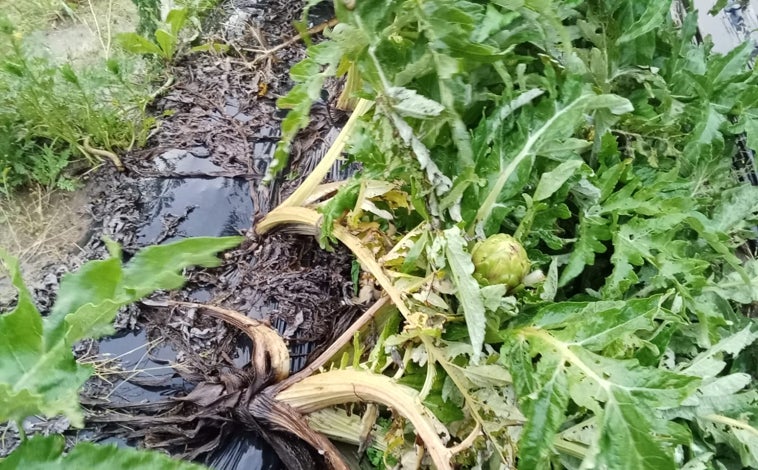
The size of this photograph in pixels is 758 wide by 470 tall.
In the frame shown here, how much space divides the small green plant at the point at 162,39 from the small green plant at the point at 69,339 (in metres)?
1.60

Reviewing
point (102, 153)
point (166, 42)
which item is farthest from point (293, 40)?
point (102, 153)

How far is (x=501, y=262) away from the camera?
93 cm

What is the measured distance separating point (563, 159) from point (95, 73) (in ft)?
5.32

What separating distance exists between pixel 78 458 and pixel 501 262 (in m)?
0.62

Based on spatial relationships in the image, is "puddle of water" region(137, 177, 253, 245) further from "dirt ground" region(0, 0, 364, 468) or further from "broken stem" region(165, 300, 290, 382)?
"broken stem" region(165, 300, 290, 382)

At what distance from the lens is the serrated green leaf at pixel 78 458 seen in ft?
2.07

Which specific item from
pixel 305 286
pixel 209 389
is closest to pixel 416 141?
pixel 305 286

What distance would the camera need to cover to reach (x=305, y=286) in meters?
1.52

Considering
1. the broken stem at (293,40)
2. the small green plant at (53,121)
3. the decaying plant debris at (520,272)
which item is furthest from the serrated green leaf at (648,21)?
the small green plant at (53,121)

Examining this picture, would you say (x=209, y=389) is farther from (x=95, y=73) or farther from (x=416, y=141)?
(x=95, y=73)

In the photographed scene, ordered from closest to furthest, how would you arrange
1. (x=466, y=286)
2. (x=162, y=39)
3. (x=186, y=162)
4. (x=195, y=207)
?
1. (x=466, y=286)
2. (x=195, y=207)
3. (x=186, y=162)
4. (x=162, y=39)

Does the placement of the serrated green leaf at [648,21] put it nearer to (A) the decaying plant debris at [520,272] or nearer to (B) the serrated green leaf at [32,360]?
(A) the decaying plant debris at [520,272]

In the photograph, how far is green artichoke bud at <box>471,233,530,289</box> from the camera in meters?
0.93

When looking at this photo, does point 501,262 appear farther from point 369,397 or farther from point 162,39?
point 162,39
